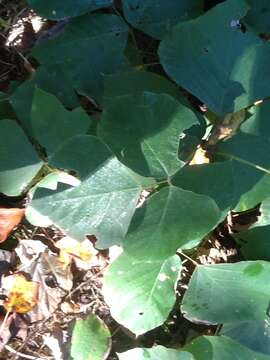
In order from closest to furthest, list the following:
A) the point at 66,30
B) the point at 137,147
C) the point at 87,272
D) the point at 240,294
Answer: the point at 137,147 < the point at 240,294 < the point at 66,30 < the point at 87,272

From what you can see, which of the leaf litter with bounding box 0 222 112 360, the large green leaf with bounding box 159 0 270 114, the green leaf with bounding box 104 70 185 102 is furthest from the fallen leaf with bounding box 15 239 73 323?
the large green leaf with bounding box 159 0 270 114

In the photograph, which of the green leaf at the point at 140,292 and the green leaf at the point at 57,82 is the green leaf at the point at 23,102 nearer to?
the green leaf at the point at 57,82

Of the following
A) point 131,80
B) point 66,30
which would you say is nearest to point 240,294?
point 131,80

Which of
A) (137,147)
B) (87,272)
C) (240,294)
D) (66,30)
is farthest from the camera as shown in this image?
(87,272)

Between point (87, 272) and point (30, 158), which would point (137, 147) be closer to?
point (30, 158)

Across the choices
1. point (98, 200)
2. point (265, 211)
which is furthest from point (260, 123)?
point (98, 200)

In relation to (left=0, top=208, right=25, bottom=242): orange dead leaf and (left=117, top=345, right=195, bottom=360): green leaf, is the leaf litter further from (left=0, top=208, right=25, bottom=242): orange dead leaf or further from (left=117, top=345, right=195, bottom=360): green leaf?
(left=117, top=345, right=195, bottom=360): green leaf
